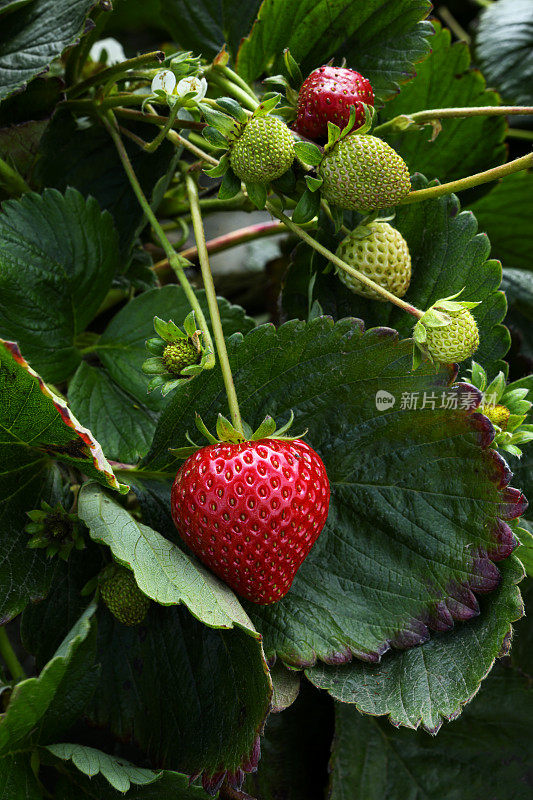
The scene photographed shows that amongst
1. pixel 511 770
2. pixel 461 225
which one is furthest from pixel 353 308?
pixel 511 770

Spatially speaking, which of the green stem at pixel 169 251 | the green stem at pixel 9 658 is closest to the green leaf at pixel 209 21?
the green stem at pixel 169 251

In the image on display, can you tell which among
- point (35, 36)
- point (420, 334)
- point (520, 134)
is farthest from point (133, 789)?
point (520, 134)

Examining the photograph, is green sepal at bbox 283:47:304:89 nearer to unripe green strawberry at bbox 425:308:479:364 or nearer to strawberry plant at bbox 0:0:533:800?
strawberry plant at bbox 0:0:533:800

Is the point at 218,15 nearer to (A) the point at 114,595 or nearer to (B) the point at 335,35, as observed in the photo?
(B) the point at 335,35

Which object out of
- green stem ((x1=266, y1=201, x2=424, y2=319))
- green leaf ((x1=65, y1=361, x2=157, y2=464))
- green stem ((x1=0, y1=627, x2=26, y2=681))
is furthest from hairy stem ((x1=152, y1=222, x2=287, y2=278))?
green stem ((x1=0, y1=627, x2=26, y2=681))

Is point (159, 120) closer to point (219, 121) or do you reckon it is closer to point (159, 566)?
point (219, 121)

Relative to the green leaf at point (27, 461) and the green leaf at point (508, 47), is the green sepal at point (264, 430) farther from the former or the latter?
the green leaf at point (508, 47)
